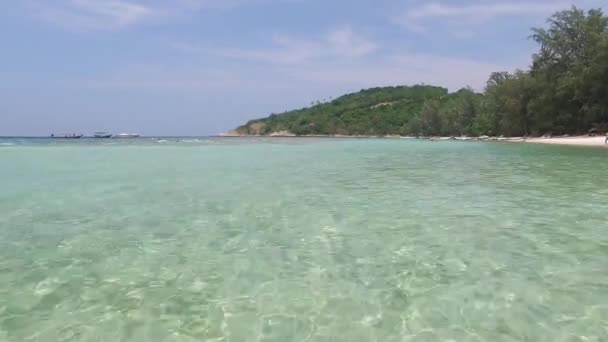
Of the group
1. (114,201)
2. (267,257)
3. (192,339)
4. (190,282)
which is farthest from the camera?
(114,201)

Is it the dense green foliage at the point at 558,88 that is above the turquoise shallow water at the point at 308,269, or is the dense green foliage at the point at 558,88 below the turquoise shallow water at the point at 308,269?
above

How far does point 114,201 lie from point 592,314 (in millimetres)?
10362

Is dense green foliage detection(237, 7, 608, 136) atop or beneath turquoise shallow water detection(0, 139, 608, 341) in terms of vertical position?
atop

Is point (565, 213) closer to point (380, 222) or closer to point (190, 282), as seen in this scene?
point (380, 222)

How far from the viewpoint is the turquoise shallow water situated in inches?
165

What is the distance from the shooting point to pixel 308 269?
5809 millimetres

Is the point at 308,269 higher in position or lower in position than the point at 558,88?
lower

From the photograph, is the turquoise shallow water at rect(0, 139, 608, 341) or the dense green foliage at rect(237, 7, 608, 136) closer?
the turquoise shallow water at rect(0, 139, 608, 341)

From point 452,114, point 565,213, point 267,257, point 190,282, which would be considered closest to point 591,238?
point 565,213

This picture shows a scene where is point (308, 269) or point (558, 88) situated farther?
→ point (558, 88)

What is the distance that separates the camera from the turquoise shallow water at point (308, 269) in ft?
13.7

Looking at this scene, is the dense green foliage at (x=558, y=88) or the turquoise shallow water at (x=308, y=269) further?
the dense green foliage at (x=558, y=88)

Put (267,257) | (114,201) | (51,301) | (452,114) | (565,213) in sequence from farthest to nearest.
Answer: (452,114) < (114,201) < (565,213) < (267,257) < (51,301)

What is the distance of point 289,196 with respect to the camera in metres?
12.0
